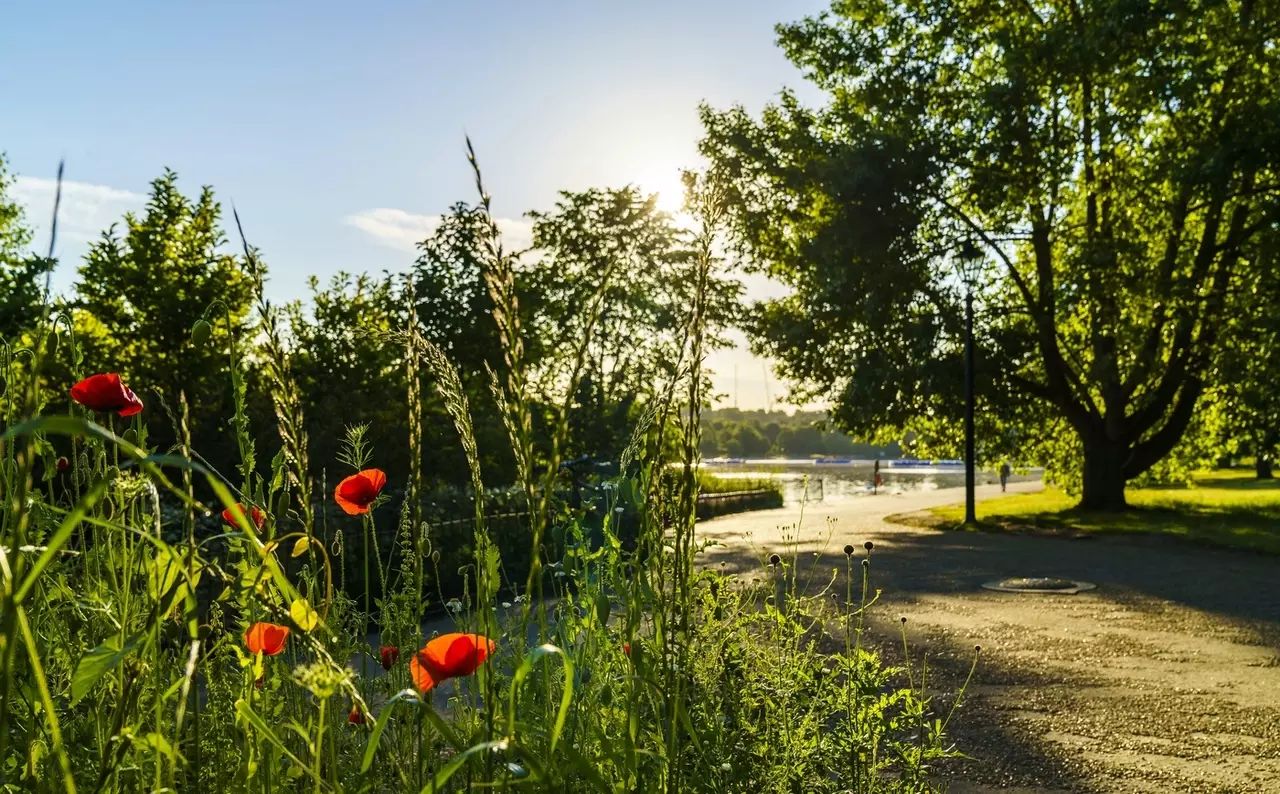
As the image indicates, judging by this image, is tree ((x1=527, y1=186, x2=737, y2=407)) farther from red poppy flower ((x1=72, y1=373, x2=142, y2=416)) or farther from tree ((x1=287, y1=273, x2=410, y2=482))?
red poppy flower ((x1=72, y1=373, x2=142, y2=416))

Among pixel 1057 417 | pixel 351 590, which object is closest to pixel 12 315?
pixel 351 590

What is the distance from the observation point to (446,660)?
1.50 m

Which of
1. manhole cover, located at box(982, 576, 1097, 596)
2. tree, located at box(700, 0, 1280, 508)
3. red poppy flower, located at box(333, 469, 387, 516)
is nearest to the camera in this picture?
red poppy flower, located at box(333, 469, 387, 516)

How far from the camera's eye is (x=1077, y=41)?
1934 centimetres

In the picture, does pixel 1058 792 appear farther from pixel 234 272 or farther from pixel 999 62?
pixel 999 62

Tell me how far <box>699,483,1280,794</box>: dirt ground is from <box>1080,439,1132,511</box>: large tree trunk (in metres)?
7.11

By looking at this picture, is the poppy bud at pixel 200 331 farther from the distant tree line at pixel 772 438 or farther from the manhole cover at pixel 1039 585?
the distant tree line at pixel 772 438

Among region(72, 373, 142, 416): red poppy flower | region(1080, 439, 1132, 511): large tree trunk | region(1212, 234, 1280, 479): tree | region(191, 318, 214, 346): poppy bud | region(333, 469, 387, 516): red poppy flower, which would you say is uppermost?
region(1212, 234, 1280, 479): tree

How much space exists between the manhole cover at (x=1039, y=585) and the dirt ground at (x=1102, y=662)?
0.75 feet

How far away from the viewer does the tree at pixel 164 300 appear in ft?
49.4

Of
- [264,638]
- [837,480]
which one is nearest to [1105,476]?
[264,638]

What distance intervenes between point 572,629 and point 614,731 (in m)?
0.36

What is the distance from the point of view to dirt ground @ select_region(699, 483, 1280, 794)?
476 cm

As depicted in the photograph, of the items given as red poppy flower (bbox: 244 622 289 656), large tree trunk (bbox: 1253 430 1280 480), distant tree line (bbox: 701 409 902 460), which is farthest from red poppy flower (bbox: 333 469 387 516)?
distant tree line (bbox: 701 409 902 460)
